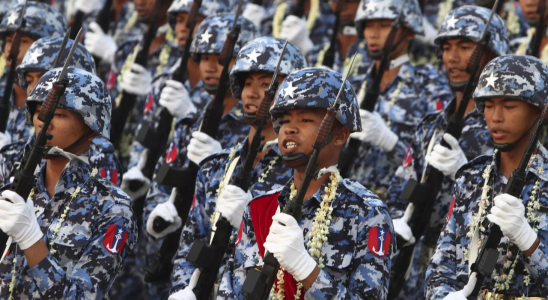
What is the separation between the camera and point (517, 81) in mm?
5914

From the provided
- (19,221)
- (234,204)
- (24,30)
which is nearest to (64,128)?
(19,221)

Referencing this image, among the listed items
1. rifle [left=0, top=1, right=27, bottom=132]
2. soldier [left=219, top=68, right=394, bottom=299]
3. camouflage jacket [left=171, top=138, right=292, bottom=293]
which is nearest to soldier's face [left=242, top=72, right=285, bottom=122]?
camouflage jacket [left=171, top=138, right=292, bottom=293]

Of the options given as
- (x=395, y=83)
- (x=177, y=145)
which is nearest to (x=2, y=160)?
(x=177, y=145)

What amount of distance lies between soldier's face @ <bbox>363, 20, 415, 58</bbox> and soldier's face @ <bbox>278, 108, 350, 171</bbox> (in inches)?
144

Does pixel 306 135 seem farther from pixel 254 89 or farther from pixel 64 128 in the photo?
pixel 254 89

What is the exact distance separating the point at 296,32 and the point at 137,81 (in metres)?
1.85

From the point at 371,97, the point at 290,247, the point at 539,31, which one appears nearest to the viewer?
the point at 290,247

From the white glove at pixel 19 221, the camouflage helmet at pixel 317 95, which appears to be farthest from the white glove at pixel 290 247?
the white glove at pixel 19 221

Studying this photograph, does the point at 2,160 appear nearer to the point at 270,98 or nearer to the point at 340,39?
the point at 270,98

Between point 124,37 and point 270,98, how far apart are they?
6.00 metres

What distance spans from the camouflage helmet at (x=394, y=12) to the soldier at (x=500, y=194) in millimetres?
3142

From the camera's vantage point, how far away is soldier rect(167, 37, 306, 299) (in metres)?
6.71

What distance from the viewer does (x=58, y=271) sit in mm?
5449

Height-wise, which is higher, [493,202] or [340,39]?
[340,39]
